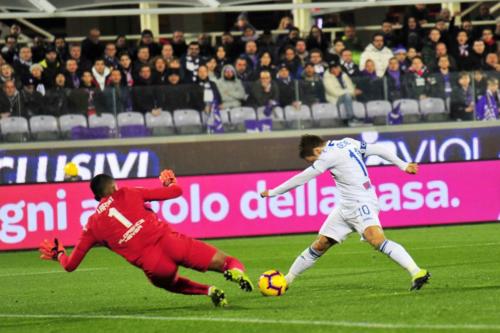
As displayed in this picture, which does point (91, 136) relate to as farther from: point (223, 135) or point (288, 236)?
point (288, 236)

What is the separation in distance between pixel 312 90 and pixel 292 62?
3.55 ft

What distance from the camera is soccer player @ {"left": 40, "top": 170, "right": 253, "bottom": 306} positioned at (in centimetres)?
1159

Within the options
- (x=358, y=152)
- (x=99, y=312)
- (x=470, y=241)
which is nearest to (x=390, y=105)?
(x=470, y=241)

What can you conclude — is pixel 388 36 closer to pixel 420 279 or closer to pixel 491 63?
pixel 491 63

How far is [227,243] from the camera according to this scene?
21.3 meters

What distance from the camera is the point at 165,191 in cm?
1153

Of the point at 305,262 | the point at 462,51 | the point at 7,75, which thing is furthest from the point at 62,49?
the point at 305,262

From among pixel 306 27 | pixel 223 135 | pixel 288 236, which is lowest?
pixel 288 236

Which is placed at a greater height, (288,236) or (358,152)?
(358,152)

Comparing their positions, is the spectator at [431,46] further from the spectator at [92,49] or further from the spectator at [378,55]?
the spectator at [92,49]

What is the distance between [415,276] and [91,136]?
12969mm

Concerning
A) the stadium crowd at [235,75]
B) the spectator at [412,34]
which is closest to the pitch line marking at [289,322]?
the stadium crowd at [235,75]

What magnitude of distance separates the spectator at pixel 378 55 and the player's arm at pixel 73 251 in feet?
48.2

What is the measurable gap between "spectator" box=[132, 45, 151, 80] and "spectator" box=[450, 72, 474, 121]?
640cm
